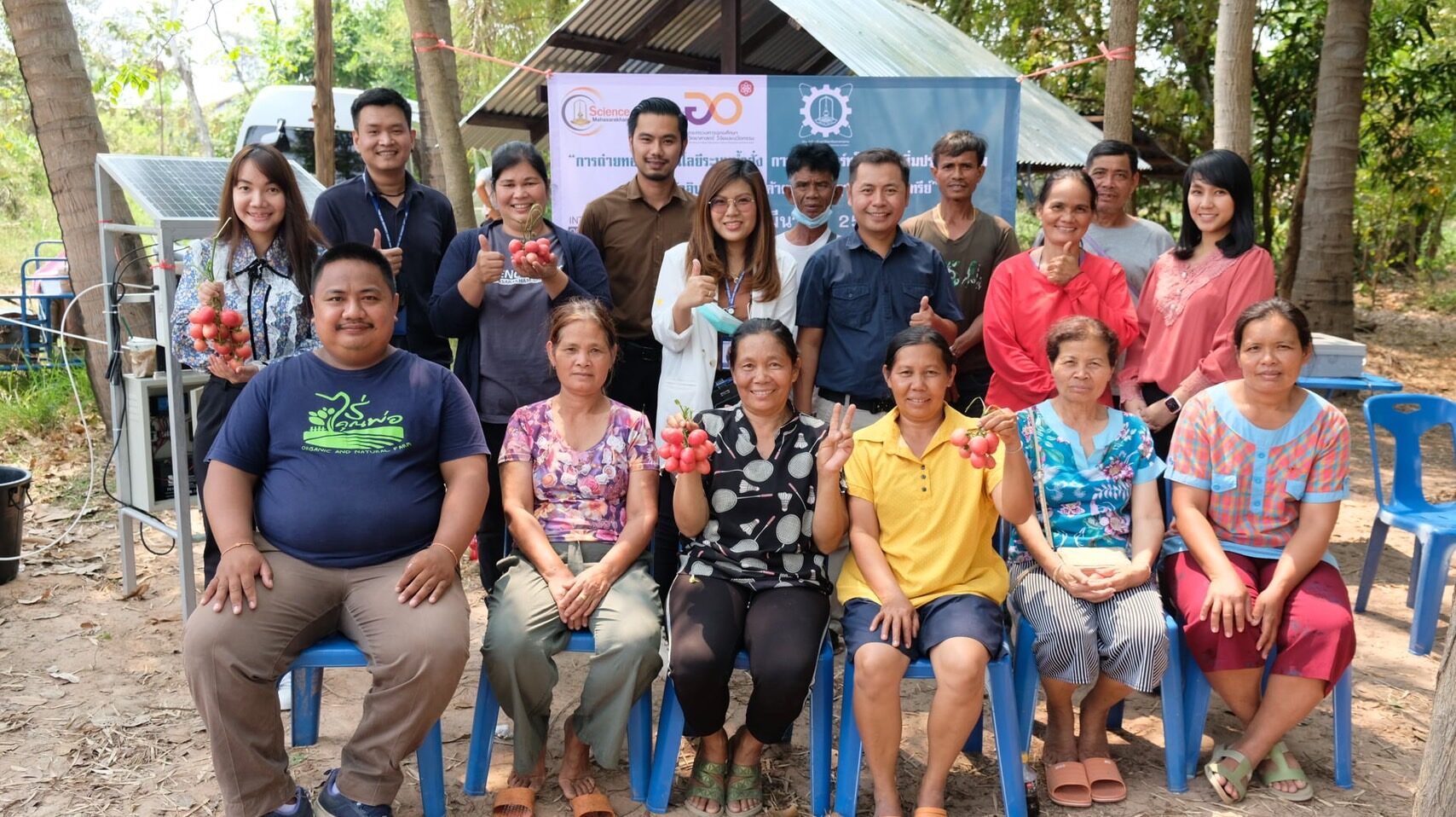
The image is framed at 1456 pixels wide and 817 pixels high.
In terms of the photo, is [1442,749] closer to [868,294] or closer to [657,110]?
[868,294]


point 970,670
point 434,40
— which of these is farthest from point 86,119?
point 970,670

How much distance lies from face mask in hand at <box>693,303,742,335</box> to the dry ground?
1436 millimetres

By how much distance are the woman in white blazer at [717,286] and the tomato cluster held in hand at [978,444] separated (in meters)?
0.97

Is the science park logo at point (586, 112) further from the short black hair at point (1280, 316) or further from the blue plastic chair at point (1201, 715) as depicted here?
the blue plastic chair at point (1201, 715)

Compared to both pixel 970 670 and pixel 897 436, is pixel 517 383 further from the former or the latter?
pixel 970 670

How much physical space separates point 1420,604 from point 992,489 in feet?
7.94

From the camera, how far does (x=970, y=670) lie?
10.2ft

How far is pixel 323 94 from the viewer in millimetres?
7855

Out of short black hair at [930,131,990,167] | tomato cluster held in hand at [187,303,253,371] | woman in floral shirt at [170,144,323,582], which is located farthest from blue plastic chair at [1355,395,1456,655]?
tomato cluster held in hand at [187,303,253,371]

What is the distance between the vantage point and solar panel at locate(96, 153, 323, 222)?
432 cm

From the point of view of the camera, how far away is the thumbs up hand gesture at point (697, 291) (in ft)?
12.2

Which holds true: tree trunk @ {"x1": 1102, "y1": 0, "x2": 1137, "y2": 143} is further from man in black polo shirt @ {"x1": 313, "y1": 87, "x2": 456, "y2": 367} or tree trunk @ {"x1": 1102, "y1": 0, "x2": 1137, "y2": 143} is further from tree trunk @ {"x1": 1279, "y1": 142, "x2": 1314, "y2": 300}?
tree trunk @ {"x1": 1279, "y1": 142, "x2": 1314, "y2": 300}

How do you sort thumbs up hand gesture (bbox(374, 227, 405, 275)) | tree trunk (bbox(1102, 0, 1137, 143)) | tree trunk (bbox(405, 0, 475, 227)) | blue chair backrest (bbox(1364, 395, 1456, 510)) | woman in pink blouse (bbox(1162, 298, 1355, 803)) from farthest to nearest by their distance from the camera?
1. tree trunk (bbox(405, 0, 475, 227))
2. tree trunk (bbox(1102, 0, 1137, 143))
3. blue chair backrest (bbox(1364, 395, 1456, 510))
4. thumbs up hand gesture (bbox(374, 227, 405, 275))
5. woman in pink blouse (bbox(1162, 298, 1355, 803))

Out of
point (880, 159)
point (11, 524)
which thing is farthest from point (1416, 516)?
point (11, 524)
